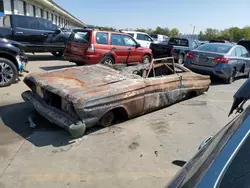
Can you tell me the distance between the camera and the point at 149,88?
5145mm

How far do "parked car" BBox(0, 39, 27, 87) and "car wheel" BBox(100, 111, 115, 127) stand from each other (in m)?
3.84

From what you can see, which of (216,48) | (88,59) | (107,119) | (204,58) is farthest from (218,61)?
(107,119)

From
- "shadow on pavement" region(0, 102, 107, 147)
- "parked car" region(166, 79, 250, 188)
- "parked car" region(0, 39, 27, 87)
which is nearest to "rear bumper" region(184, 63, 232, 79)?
"shadow on pavement" region(0, 102, 107, 147)

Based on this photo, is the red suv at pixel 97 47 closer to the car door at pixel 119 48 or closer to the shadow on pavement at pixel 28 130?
the car door at pixel 119 48

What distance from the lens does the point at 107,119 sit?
4.66m

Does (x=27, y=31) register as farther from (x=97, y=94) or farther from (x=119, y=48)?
(x=97, y=94)

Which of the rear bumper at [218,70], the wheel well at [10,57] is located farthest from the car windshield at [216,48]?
the wheel well at [10,57]

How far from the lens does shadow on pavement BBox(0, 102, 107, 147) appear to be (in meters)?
4.06

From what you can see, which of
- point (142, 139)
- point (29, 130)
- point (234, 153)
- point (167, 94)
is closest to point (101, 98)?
point (142, 139)

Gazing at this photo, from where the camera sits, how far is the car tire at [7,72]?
685 centimetres

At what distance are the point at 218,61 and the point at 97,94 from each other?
6.39 metres

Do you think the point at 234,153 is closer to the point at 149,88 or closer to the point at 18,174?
the point at 18,174

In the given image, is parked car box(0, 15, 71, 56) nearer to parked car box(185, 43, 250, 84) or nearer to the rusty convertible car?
parked car box(185, 43, 250, 84)

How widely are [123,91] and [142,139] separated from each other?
0.94 meters
